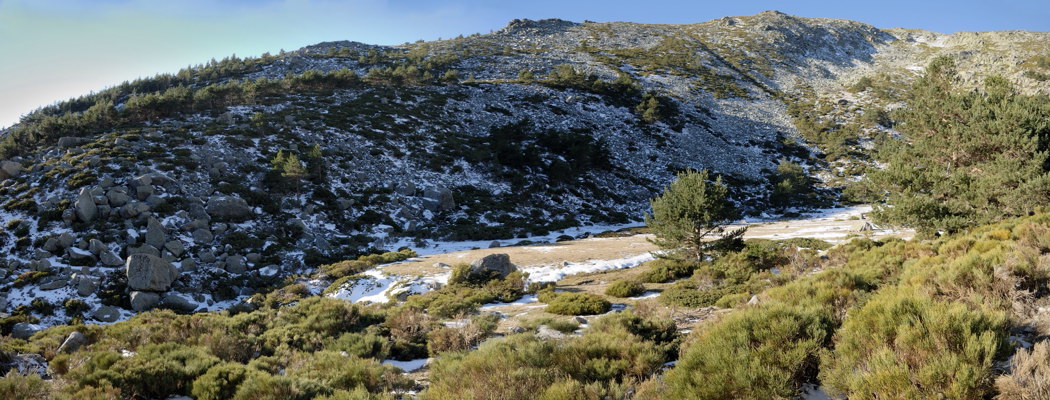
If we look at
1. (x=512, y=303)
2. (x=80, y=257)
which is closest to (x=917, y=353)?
(x=512, y=303)

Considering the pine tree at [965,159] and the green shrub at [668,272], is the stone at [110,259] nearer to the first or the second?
the green shrub at [668,272]

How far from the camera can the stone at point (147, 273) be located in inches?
641

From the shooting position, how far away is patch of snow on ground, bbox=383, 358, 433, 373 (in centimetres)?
757

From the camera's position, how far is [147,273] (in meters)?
16.5

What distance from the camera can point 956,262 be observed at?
669cm

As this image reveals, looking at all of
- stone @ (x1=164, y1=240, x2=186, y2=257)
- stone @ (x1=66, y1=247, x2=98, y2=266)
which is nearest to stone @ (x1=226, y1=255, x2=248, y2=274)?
stone @ (x1=164, y1=240, x2=186, y2=257)

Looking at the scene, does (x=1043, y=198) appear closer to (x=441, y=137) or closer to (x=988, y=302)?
(x=988, y=302)

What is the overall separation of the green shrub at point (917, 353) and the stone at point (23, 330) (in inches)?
763

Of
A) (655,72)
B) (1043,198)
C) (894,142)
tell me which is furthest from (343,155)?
(655,72)

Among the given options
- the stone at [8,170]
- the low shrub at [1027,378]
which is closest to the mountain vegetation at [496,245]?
the low shrub at [1027,378]

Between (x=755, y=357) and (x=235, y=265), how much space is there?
21.2 m

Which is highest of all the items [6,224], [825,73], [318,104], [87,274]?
[825,73]

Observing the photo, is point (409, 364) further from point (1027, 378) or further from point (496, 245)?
point (496, 245)

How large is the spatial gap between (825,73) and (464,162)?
273 ft
